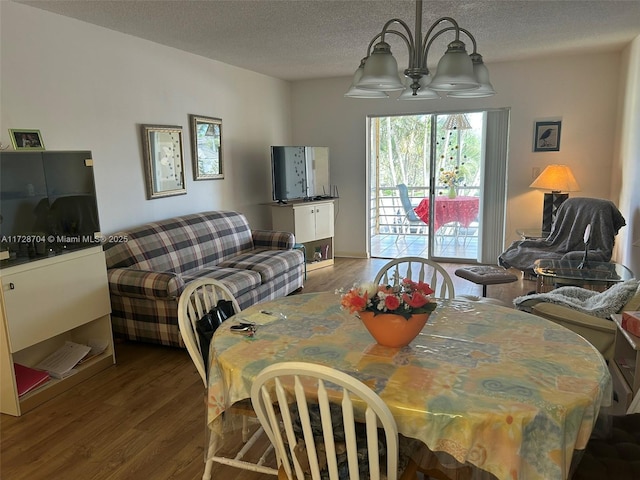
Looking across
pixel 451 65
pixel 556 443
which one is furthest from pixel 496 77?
pixel 556 443

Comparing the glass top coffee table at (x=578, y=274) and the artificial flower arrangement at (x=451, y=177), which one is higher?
the artificial flower arrangement at (x=451, y=177)

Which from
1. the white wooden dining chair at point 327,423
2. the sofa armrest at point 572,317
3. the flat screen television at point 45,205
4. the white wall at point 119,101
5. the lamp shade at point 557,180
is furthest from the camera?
the lamp shade at point 557,180

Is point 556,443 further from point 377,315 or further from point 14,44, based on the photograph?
point 14,44

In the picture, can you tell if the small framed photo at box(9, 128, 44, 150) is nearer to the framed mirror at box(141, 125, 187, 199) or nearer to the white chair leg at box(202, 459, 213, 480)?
the framed mirror at box(141, 125, 187, 199)

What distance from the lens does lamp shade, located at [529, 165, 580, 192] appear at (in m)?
5.00

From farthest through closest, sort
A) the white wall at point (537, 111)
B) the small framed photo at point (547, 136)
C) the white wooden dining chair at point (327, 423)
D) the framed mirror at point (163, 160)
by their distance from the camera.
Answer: the small framed photo at point (547, 136) → the white wall at point (537, 111) → the framed mirror at point (163, 160) → the white wooden dining chair at point (327, 423)

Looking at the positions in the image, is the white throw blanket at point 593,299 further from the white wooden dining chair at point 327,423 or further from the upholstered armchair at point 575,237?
the white wooden dining chair at point 327,423

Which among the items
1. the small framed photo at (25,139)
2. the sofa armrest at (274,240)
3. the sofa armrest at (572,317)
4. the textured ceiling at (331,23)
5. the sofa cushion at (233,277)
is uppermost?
the textured ceiling at (331,23)

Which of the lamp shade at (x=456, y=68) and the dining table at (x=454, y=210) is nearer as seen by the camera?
the lamp shade at (x=456, y=68)

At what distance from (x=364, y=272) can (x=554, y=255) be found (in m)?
2.19

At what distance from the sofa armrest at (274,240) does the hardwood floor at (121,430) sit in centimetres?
181

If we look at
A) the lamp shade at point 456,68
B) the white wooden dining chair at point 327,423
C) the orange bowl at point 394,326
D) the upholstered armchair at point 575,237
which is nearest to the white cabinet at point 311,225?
the upholstered armchair at point 575,237

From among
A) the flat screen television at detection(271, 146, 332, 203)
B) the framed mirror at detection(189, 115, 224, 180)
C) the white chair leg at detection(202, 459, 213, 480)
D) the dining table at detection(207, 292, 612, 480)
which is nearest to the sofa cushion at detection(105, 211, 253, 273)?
the framed mirror at detection(189, 115, 224, 180)

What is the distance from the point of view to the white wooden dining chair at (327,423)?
1233 mm
